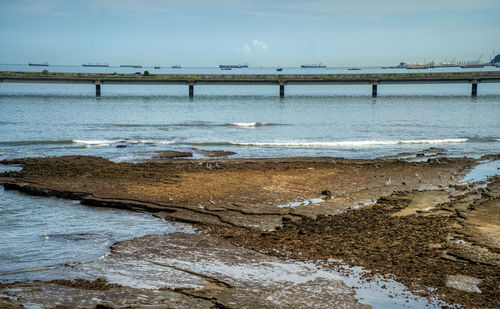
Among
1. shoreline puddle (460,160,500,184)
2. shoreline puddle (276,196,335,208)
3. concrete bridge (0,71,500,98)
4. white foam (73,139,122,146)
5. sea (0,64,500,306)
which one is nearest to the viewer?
sea (0,64,500,306)

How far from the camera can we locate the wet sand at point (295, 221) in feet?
26.4

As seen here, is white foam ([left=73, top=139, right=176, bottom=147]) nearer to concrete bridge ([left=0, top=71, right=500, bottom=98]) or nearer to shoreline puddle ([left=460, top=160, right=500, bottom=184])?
shoreline puddle ([left=460, top=160, right=500, bottom=184])

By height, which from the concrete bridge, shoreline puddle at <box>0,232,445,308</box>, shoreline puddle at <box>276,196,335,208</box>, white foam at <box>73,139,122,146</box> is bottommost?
shoreline puddle at <box>0,232,445,308</box>

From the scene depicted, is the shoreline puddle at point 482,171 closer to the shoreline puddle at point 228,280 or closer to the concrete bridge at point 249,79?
the shoreline puddle at point 228,280

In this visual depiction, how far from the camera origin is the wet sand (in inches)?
317

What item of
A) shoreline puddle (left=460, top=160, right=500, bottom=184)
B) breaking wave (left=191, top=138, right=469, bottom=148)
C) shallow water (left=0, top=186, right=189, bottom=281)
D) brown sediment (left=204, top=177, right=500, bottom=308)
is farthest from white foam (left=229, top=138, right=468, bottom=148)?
shallow water (left=0, top=186, right=189, bottom=281)

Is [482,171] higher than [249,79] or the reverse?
the reverse

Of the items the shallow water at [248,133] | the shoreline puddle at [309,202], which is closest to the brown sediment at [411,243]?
the shoreline puddle at [309,202]

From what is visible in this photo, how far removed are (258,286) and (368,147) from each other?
20.6 metres

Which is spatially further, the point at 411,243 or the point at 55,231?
the point at 55,231

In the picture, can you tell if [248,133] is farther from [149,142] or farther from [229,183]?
[229,183]

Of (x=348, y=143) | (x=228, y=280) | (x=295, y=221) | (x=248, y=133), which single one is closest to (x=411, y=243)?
(x=295, y=221)

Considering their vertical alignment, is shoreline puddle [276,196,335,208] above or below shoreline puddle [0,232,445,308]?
above

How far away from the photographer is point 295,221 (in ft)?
38.9
